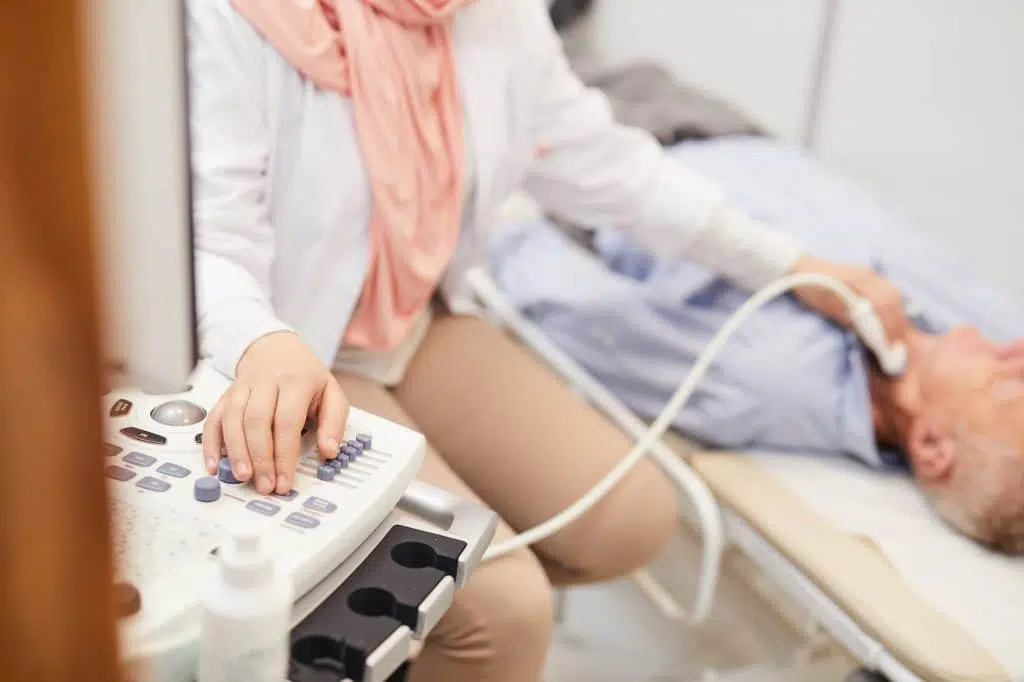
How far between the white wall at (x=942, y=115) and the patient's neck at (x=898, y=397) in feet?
1.05

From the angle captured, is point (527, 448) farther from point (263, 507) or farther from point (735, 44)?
point (735, 44)

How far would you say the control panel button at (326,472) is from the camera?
686mm

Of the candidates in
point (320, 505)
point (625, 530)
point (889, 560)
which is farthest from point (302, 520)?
point (889, 560)

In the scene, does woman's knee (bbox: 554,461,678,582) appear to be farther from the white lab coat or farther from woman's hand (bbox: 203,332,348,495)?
woman's hand (bbox: 203,332,348,495)

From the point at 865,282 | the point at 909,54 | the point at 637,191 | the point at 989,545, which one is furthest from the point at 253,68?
the point at 909,54

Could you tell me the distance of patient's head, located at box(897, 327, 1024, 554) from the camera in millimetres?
1096

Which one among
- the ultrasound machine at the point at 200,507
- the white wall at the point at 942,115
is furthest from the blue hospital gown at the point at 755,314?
the ultrasound machine at the point at 200,507

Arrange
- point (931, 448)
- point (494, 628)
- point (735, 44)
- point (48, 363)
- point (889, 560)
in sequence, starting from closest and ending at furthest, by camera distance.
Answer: point (48, 363)
point (494, 628)
point (889, 560)
point (931, 448)
point (735, 44)

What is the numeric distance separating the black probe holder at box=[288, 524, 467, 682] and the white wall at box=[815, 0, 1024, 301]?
3.81 ft

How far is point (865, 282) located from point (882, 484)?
0.83 feet

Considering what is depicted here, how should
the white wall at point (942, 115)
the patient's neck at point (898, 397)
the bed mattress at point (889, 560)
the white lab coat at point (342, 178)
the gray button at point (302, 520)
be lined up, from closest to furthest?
1. the gray button at point (302, 520)
2. the white lab coat at point (342, 178)
3. the bed mattress at point (889, 560)
4. the patient's neck at point (898, 397)
5. the white wall at point (942, 115)

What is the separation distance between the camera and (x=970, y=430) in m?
1.15

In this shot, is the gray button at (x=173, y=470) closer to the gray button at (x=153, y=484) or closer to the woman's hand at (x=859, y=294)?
the gray button at (x=153, y=484)

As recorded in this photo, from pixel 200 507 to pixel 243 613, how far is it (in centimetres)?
15
